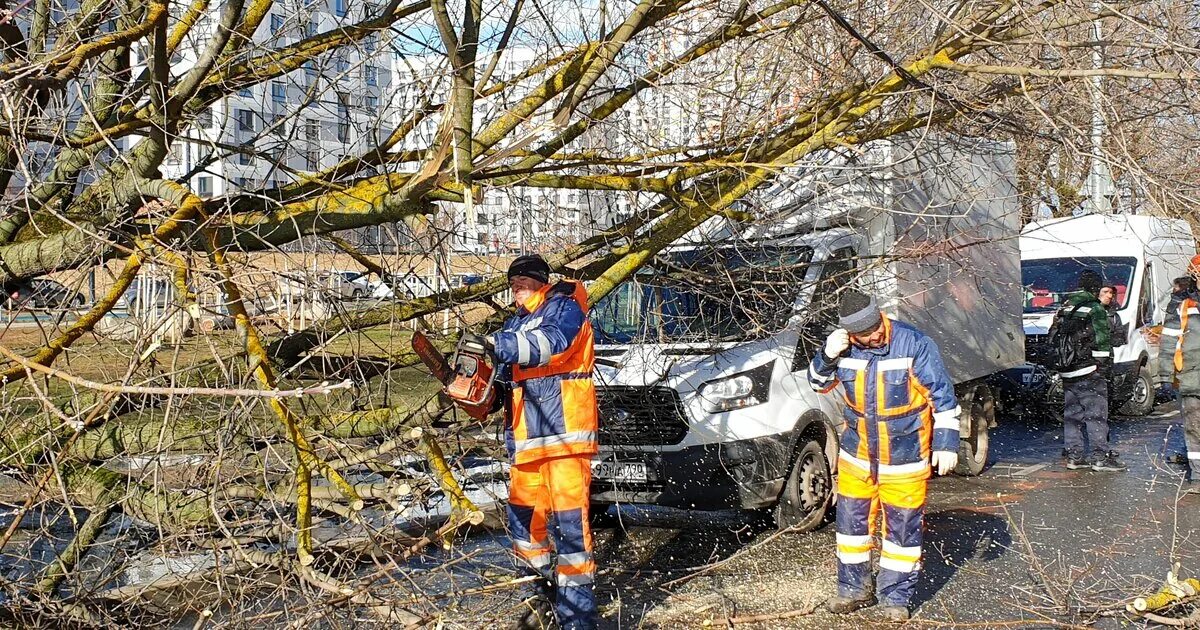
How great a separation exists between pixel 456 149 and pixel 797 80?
108 inches

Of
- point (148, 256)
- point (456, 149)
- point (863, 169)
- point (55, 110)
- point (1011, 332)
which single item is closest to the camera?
point (148, 256)

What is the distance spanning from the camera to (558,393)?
516cm

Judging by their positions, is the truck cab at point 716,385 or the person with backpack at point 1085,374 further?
the person with backpack at point 1085,374

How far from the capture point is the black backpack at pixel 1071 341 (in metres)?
10.0

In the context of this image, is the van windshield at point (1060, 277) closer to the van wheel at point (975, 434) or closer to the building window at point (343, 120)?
the van wheel at point (975, 434)

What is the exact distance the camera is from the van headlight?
22.3ft

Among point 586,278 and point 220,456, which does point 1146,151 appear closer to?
point 586,278

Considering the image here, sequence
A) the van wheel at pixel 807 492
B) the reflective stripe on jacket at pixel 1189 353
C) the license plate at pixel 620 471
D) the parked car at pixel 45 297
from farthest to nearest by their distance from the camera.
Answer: the reflective stripe on jacket at pixel 1189 353 < the van wheel at pixel 807 492 < the license plate at pixel 620 471 < the parked car at pixel 45 297

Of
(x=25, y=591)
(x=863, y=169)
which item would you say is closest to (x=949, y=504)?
(x=863, y=169)

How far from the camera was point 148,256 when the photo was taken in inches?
153

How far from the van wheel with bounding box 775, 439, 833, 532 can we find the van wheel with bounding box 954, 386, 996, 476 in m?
2.52

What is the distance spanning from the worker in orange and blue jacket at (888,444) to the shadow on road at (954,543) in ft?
1.26

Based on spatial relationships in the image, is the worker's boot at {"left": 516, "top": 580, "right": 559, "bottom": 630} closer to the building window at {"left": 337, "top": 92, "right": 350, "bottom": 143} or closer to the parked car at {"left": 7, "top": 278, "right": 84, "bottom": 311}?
the parked car at {"left": 7, "top": 278, "right": 84, "bottom": 311}

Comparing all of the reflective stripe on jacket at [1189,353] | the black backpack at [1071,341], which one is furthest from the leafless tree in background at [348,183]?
the black backpack at [1071,341]
